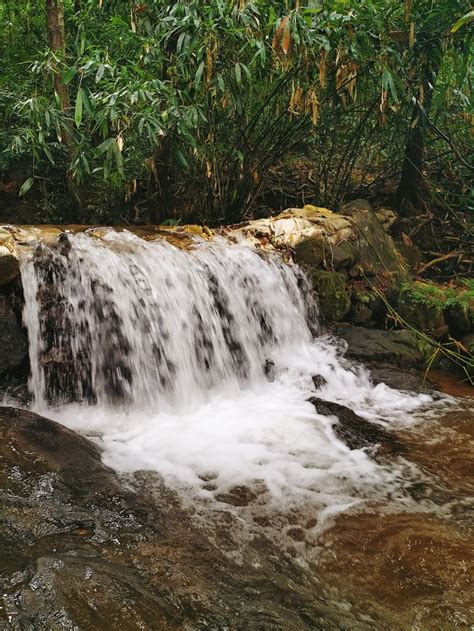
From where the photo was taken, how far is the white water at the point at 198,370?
3.05m

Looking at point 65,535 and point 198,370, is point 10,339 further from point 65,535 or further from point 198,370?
point 65,535

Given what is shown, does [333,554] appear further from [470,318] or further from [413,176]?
[413,176]

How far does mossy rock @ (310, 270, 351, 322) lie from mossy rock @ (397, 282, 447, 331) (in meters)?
0.65

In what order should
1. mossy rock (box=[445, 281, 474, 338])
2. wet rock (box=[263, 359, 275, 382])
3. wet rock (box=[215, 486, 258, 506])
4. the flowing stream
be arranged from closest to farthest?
the flowing stream
wet rock (box=[215, 486, 258, 506])
wet rock (box=[263, 359, 275, 382])
mossy rock (box=[445, 281, 474, 338])

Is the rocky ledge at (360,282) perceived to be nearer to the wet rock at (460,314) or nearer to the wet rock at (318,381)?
the wet rock at (460,314)

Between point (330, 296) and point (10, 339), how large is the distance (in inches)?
133

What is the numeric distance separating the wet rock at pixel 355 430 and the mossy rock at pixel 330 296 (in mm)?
1903

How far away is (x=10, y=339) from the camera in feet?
12.5

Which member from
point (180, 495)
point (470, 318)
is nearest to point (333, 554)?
point (180, 495)

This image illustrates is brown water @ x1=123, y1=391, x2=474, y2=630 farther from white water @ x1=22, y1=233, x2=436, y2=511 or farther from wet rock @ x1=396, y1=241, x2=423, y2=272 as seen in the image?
wet rock @ x1=396, y1=241, x2=423, y2=272

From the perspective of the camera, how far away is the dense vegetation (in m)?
4.72

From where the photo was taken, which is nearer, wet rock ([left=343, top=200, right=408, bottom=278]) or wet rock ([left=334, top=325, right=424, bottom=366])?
wet rock ([left=334, top=325, right=424, bottom=366])

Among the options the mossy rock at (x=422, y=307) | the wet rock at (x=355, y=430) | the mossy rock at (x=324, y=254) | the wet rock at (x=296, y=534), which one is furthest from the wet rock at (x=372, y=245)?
the wet rock at (x=296, y=534)

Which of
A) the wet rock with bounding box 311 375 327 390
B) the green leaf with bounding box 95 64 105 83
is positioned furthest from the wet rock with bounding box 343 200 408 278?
the green leaf with bounding box 95 64 105 83
